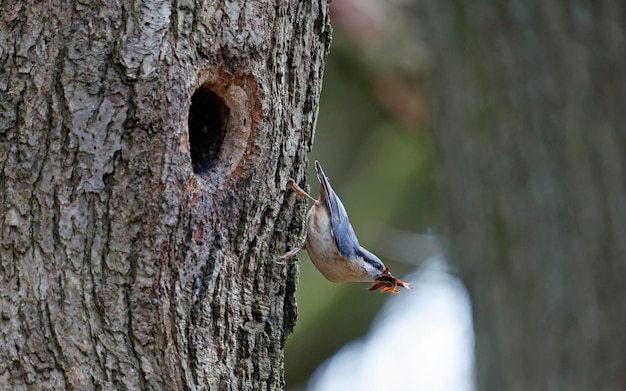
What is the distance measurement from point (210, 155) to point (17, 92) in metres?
0.60

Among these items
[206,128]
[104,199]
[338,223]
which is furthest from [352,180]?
[104,199]

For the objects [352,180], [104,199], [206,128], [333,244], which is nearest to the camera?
[104,199]

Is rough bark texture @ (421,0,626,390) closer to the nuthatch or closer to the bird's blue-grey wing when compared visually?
the nuthatch

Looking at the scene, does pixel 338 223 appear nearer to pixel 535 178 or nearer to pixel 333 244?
pixel 333 244

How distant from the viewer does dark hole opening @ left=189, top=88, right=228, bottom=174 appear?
8.92 ft

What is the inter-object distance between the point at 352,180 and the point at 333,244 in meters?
4.61

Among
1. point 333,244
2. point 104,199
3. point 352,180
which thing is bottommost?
point 104,199

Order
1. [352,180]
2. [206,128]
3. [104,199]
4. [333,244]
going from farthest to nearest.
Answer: [352,180]
[333,244]
[206,128]
[104,199]

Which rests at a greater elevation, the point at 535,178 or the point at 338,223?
the point at 535,178

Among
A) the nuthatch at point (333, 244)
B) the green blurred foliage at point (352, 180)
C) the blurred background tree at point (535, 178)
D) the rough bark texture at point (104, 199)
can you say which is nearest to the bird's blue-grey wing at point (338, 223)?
the nuthatch at point (333, 244)

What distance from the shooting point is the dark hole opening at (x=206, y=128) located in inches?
107

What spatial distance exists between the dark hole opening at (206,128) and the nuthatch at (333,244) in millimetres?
682

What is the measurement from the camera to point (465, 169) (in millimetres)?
3988

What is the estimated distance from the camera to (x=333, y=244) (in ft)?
11.4
